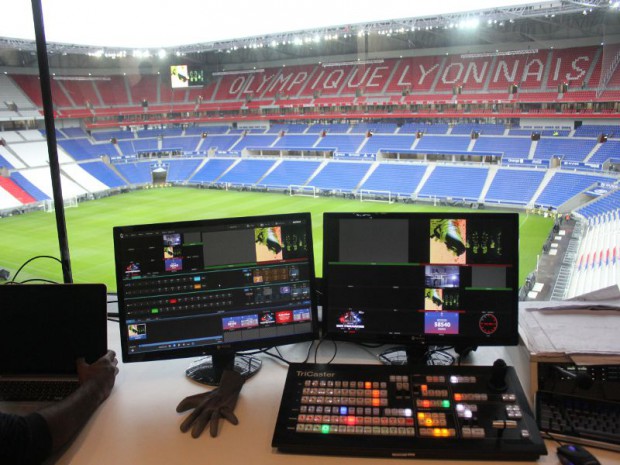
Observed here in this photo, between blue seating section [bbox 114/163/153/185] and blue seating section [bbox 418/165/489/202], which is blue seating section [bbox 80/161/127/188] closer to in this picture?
blue seating section [bbox 114/163/153/185]

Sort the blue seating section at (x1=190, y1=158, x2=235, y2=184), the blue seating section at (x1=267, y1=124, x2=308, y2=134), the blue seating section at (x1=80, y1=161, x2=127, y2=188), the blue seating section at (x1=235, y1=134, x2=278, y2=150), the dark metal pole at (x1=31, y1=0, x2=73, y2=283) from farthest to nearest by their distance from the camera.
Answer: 1. the blue seating section at (x1=235, y1=134, x2=278, y2=150)
2. the blue seating section at (x1=267, y1=124, x2=308, y2=134)
3. the blue seating section at (x1=190, y1=158, x2=235, y2=184)
4. the blue seating section at (x1=80, y1=161, x2=127, y2=188)
5. the dark metal pole at (x1=31, y1=0, x2=73, y2=283)

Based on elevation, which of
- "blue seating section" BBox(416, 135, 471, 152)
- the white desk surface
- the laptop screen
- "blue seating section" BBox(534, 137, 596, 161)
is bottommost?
the white desk surface

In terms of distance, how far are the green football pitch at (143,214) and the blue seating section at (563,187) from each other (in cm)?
149

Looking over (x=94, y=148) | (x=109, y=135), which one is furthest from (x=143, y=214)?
(x=109, y=135)

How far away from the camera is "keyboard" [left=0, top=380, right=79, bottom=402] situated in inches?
58.5

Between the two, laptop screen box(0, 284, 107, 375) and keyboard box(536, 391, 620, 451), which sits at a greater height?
laptop screen box(0, 284, 107, 375)

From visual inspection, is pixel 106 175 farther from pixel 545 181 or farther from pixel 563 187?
pixel 563 187

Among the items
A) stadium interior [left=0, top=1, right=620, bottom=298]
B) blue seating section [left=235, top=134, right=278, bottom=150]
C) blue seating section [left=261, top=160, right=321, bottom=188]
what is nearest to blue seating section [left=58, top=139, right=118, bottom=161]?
stadium interior [left=0, top=1, right=620, bottom=298]

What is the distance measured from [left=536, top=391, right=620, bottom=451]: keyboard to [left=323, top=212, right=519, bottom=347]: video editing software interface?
27 cm

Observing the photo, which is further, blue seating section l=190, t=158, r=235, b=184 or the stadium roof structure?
blue seating section l=190, t=158, r=235, b=184

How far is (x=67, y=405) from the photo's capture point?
1.26m

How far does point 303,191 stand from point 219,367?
11417mm

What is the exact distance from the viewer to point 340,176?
Result: 1249cm

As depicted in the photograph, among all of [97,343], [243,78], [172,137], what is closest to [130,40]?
[97,343]
